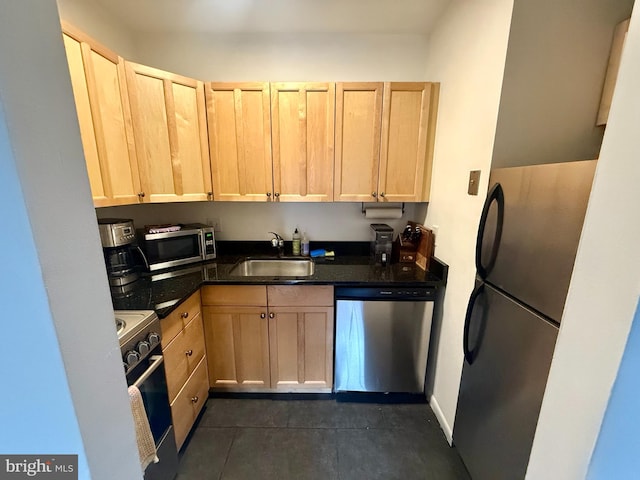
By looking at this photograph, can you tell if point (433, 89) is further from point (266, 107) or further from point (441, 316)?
point (441, 316)

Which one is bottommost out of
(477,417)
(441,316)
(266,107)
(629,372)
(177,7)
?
(477,417)

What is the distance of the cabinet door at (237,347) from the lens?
5.77ft

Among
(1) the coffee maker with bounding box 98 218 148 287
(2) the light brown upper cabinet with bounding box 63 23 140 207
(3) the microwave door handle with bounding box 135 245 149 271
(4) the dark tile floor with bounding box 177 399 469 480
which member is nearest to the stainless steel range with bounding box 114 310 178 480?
(4) the dark tile floor with bounding box 177 399 469 480

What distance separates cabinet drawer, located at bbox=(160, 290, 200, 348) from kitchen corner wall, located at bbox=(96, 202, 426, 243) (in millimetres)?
797

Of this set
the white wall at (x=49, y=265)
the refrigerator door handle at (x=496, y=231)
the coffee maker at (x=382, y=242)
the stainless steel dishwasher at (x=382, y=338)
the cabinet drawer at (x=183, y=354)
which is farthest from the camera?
the coffee maker at (x=382, y=242)

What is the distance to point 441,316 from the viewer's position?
1.70 metres

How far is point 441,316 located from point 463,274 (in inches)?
16.1

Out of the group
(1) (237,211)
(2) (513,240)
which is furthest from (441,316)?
(1) (237,211)

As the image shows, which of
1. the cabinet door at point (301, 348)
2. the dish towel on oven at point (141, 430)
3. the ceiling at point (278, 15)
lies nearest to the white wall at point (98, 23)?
the ceiling at point (278, 15)

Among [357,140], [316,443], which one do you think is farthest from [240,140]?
[316,443]

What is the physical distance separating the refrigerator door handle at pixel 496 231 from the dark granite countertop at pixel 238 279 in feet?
1.32

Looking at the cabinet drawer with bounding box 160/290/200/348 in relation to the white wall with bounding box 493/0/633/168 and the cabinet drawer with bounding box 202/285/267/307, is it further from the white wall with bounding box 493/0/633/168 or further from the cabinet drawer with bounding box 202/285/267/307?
the white wall with bounding box 493/0/633/168

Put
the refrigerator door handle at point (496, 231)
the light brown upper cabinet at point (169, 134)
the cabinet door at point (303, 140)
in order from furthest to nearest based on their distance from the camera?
the cabinet door at point (303, 140) → the light brown upper cabinet at point (169, 134) → the refrigerator door handle at point (496, 231)

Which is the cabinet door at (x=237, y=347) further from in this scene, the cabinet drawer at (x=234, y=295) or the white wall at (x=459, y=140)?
the white wall at (x=459, y=140)
